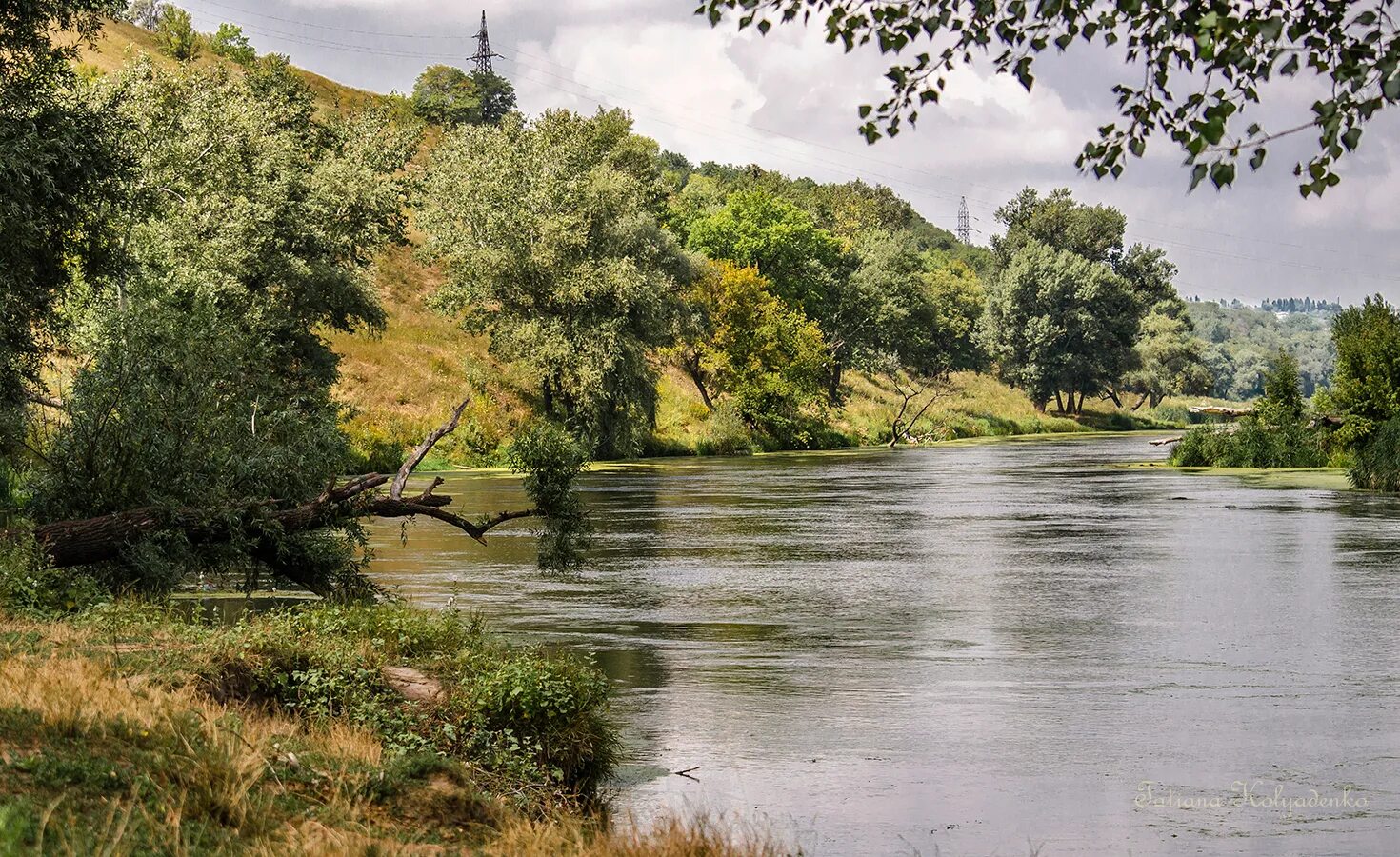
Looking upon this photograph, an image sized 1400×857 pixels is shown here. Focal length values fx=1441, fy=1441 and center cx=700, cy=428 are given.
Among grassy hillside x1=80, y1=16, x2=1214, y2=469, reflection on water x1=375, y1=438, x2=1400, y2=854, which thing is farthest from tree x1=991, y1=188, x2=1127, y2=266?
reflection on water x1=375, y1=438, x2=1400, y2=854

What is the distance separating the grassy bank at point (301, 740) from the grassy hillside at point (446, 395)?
108ft

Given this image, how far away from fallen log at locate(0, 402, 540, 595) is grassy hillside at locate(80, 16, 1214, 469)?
1081 inches

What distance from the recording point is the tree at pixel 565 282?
202 ft

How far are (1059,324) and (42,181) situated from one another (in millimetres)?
103376

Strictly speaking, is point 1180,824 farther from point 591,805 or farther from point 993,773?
point 591,805

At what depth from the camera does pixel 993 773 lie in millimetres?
13352

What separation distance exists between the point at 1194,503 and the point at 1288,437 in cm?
1646

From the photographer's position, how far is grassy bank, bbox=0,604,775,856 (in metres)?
7.80

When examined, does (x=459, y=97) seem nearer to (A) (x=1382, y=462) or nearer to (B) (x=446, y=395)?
(B) (x=446, y=395)

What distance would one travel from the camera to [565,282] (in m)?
61.7

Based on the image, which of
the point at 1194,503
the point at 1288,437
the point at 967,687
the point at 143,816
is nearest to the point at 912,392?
the point at 1288,437

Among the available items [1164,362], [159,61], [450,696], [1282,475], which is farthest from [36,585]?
[1164,362]

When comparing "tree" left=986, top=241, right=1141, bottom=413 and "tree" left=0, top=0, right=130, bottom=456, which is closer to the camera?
"tree" left=0, top=0, right=130, bottom=456

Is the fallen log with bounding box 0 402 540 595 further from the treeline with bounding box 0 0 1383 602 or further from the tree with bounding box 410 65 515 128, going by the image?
the tree with bounding box 410 65 515 128
